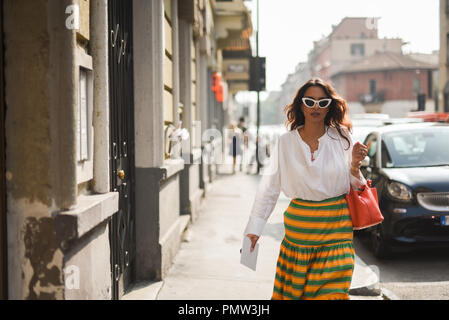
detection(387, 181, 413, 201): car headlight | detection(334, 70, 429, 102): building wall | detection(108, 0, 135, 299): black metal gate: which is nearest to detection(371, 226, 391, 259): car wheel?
detection(387, 181, 413, 201): car headlight

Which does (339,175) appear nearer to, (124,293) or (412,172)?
(124,293)

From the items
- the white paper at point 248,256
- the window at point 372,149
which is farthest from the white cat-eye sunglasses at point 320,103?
the window at point 372,149

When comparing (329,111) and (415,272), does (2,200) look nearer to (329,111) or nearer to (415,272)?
(329,111)

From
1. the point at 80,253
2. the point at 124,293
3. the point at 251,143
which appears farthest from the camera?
the point at 251,143

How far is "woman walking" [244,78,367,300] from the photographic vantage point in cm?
346

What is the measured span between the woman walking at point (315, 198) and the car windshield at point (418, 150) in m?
4.30

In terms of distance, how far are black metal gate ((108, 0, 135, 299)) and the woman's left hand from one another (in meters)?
2.08

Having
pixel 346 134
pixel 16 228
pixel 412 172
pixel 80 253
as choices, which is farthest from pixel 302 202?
pixel 412 172

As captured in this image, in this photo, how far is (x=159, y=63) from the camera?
19.3 feet

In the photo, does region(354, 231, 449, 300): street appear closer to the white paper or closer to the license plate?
the license plate

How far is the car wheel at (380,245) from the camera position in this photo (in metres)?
7.04

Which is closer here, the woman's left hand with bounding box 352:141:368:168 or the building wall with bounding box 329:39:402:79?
the woman's left hand with bounding box 352:141:368:168

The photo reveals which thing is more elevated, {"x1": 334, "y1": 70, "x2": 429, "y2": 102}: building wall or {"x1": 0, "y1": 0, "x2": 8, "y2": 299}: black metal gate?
{"x1": 334, "y1": 70, "x2": 429, "y2": 102}: building wall

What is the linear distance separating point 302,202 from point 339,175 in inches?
11.2
